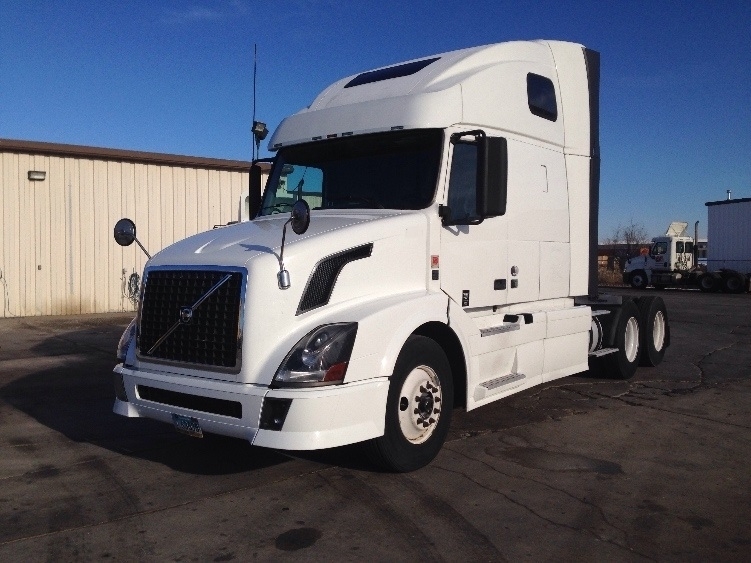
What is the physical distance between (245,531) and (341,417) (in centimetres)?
90

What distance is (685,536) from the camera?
4.09 meters

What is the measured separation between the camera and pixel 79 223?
17.6 meters

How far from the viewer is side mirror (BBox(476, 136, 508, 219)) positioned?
549 centimetres

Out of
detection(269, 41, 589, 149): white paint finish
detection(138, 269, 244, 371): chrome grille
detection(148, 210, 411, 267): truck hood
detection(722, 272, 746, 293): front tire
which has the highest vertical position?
detection(269, 41, 589, 149): white paint finish

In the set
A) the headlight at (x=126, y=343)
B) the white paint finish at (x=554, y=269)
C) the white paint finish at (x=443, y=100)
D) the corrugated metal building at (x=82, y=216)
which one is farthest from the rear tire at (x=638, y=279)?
the headlight at (x=126, y=343)

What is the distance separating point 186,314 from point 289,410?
42.4 inches

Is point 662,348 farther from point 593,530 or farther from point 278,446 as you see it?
point 278,446

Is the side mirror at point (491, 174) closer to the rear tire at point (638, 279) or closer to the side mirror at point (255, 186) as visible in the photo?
the side mirror at point (255, 186)

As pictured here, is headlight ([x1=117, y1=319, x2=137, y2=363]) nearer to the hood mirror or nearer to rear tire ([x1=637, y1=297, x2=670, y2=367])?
the hood mirror

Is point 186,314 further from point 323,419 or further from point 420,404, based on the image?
point 420,404

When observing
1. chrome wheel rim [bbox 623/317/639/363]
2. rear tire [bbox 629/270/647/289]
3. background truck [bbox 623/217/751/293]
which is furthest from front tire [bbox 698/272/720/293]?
chrome wheel rim [bbox 623/317/639/363]

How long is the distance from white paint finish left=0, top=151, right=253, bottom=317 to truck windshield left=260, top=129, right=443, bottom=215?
496 inches

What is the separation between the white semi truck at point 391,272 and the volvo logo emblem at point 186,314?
3 centimetres

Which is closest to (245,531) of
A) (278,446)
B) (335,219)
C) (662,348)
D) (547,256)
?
(278,446)
